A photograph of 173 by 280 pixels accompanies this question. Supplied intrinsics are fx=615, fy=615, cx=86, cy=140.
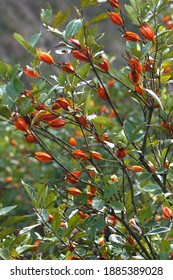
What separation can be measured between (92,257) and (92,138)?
1.07 feet

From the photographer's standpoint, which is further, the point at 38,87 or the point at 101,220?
the point at 38,87

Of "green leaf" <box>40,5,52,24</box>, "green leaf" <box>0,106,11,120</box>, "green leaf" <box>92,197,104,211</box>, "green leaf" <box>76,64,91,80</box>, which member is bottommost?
"green leaf" <box>92,197,104,211</box>

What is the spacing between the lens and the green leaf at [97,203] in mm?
1537

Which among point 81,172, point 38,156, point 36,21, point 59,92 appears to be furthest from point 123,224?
point 36,21

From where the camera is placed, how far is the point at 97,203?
5.09ft

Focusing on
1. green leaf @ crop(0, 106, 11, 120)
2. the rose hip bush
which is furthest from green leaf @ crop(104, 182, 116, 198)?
green leaf @ crop(0, 106, 11, 120)

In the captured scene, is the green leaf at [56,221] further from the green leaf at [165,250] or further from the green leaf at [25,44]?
the green leaf at [25,44]

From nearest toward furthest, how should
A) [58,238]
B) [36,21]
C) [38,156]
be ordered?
[58,238], [38,156], [36,21]

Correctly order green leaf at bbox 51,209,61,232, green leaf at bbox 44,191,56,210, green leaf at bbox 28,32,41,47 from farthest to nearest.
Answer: green leaf at bbox 28,32,41,47 → green leaf at bbox 44,191,56,210 → green leaf at bbox 51,209,61,232

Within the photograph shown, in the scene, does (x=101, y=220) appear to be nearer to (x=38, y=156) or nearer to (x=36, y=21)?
(x=38, y=156)

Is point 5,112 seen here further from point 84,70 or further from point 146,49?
point 146,49

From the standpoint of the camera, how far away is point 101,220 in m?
1.55

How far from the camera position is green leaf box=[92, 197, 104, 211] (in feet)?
5.04

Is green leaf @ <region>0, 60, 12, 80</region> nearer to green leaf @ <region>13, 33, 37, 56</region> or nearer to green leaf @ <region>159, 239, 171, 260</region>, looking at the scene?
green leaf @ <region>13, 33, 37, 56</region>
